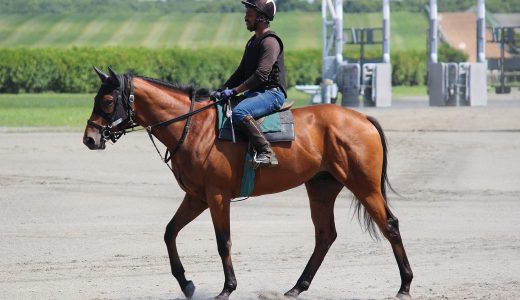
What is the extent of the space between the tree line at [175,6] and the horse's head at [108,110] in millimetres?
90955

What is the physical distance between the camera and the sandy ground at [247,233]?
34.7 feet

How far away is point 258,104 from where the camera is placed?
32.7 ft

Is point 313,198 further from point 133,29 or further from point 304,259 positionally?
point 133,29

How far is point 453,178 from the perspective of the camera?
19094mm

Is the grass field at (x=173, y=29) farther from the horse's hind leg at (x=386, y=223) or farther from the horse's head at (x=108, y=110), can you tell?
the horse's head at (x=108, y=110)

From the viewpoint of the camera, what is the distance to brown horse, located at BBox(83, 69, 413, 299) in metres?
9.80

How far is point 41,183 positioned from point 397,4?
95348 mm

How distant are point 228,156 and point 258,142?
279 mm

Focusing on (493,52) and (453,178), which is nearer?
(453,178)

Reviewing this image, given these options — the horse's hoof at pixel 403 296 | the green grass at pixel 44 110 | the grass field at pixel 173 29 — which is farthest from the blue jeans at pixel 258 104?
the grass field at pixel 173 29

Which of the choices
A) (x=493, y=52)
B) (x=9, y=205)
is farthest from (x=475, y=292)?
(x=493, y=52)

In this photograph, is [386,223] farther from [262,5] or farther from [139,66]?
[139,66]

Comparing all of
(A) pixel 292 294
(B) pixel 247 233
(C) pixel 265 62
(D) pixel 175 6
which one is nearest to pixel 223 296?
(A) pixel 292 294

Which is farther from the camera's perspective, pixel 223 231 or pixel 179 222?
pixel 179 222
